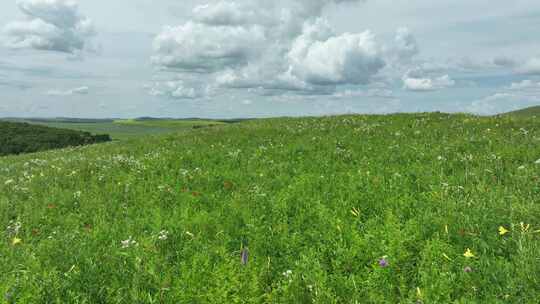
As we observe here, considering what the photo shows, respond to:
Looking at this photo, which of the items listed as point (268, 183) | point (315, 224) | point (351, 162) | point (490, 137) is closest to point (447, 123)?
point (490, 137)

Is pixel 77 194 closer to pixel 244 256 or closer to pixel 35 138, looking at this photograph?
pixel 244 256

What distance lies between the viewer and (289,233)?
20.5 feet

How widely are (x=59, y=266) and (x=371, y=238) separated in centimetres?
466

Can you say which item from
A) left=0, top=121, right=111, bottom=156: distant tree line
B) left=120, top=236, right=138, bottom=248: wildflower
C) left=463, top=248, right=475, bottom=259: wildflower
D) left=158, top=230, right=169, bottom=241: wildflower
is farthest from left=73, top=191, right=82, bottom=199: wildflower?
left=0, top=121, right=111, bottom=156: distant tree line

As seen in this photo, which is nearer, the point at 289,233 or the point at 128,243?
the point at 128,243

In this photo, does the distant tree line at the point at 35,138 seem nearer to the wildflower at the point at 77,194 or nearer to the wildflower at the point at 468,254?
the wildflower at the point at 77,194

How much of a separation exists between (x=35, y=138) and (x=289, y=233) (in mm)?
93707

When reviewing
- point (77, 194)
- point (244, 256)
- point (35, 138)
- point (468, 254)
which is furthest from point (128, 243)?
point (35, 138)

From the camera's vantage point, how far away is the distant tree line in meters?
77.9

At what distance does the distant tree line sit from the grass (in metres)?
71.8

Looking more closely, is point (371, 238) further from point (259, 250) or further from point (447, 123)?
point (447, 123)

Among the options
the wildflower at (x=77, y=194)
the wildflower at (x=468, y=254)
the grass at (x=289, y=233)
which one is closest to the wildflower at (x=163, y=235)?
the grass at (x=289, y=233)

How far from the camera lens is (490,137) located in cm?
1292

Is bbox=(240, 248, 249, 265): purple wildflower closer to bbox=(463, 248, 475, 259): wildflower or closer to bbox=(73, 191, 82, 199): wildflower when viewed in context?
bbox=(463, 248, 475, 259): wildflower
